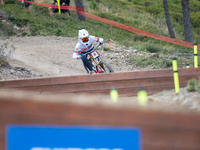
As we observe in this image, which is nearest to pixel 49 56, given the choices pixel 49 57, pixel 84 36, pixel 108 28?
pixel 49 57

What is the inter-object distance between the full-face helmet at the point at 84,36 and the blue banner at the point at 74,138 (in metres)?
5.92

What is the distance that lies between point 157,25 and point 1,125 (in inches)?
940

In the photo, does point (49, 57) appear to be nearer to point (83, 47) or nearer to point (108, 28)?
point (83, 47)

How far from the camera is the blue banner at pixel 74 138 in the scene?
79.9 inches

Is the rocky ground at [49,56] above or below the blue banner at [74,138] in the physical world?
below

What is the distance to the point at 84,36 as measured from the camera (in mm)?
7887

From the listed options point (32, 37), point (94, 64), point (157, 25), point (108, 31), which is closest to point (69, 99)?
point (94, 64)

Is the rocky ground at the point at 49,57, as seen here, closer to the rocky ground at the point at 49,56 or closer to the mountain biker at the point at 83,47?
the rocky ground at the point at 49,56

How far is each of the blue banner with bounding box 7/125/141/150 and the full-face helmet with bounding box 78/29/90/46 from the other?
5.92 metres

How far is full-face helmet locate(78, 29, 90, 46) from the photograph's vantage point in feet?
25.9

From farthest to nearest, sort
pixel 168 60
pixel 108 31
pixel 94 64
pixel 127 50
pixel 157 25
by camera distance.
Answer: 1. pixel 157 25
2. pixel 108 31
3. pixel 127 50
4. pixel 168 60
5. pixel 94 64

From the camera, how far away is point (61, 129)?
208 cm

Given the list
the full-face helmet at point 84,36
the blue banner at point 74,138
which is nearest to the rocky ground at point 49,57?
the full-face helmet at point 84,36

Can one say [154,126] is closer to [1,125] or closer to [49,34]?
[1,125]
